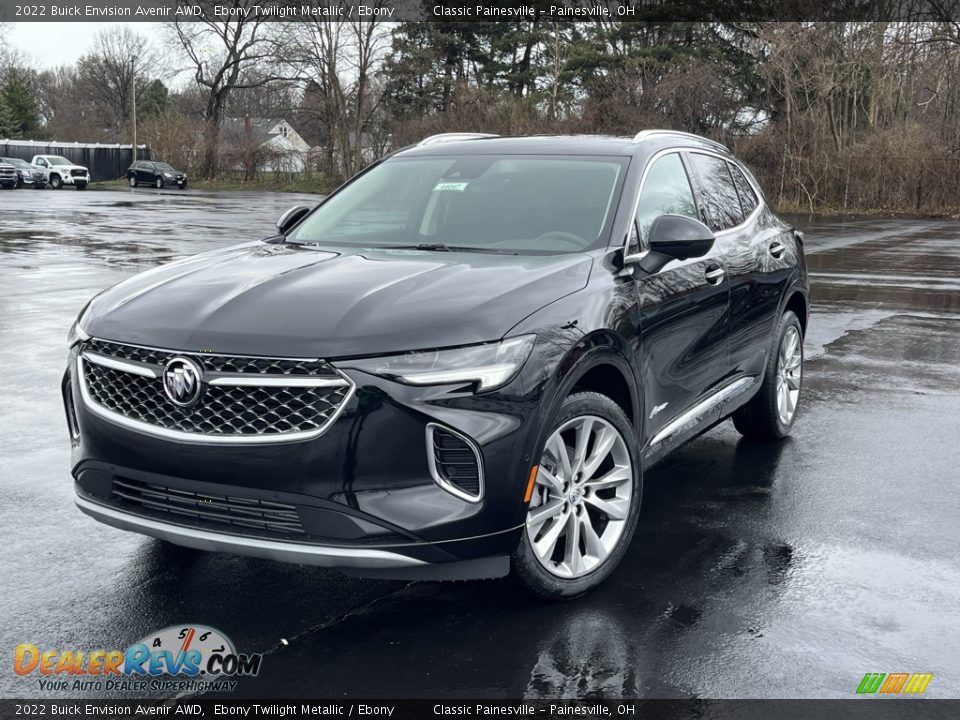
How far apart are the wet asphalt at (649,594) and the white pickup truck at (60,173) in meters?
53.1

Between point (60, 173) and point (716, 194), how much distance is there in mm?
55984

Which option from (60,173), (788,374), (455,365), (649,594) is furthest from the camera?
(60,173)

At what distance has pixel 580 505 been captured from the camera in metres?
4.11

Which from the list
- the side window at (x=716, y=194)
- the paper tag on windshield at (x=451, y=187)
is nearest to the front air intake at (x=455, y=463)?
the paper tag on windshield at (x=451, y=187)

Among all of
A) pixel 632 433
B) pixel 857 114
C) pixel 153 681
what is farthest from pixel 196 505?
pixel 857 114

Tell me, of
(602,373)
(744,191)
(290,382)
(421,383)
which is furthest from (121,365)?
(744,191)

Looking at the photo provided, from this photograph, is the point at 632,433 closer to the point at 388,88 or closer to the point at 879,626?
the point at 879,626

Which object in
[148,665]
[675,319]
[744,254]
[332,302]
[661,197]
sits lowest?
[148,665]

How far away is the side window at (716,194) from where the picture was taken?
5777 millimetres

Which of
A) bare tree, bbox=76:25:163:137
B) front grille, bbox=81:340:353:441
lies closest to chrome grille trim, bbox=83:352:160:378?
front grille, bbox=81:340:353:441

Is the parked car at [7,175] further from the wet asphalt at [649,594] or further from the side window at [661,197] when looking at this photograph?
the side window at [661,197]

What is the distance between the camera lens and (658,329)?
4.65m

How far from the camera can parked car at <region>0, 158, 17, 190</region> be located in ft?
172

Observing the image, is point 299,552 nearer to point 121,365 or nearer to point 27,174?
point 121,365
